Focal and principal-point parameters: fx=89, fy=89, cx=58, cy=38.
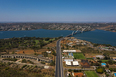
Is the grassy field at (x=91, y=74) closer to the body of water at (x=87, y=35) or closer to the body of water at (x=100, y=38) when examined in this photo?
the body of water at (x=100, y=38)

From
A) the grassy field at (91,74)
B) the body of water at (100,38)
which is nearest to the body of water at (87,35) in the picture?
the body of water at (100,38)

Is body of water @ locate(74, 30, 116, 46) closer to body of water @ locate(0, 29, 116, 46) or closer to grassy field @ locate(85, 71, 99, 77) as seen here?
body of water @ locate(0, 29, 116, 46)

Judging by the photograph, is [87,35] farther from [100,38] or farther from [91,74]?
[91,74]

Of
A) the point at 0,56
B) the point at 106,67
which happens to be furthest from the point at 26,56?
→ the point at 106,67

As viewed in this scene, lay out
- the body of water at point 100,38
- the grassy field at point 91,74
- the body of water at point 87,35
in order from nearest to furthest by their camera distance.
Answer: the grassy field at point 91,74 < the body of water at point 100,38 < the body of water at point 87,35

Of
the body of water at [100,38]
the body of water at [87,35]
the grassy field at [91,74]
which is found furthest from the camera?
the body of water at [87,35]

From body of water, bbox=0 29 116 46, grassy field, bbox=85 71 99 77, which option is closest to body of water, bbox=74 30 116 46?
body of water, bbox=0 29 116 46

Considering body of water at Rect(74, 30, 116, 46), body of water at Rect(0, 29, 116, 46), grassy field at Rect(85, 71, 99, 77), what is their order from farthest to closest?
body of water at Rect(0, 29, 116, 46)
body of water at Rect(74, 30, 116, 46)
grassy field at Rect(85, 71, 99, 77)

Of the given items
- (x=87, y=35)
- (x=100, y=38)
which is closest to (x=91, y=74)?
(x=100, y=38)

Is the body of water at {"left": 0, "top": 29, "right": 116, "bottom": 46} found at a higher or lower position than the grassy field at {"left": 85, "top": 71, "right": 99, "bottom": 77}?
higher

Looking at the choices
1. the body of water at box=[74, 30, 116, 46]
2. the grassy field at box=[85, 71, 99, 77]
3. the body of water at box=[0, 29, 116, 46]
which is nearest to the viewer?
the grassy field at box=[85, 71, 99, 77]

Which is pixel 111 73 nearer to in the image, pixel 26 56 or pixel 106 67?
pixel 106 67
